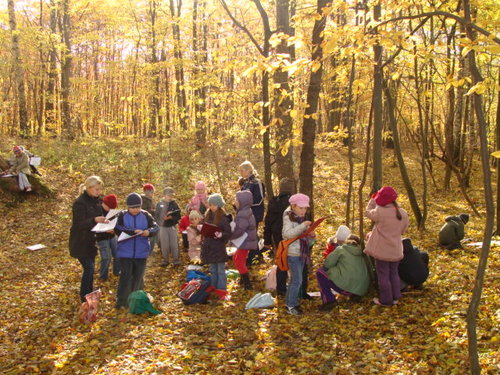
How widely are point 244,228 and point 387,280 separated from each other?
241 cm

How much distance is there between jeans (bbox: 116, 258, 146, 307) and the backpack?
724mm

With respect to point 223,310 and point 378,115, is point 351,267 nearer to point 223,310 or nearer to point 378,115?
point 223,310

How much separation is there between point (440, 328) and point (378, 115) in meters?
3.56

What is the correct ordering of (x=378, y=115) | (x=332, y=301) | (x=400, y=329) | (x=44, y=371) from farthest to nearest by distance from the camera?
(x=378, y=115) < (x=332, y=301) < (x=400, y=329) < (x=44, y=371)

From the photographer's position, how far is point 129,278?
6191mm

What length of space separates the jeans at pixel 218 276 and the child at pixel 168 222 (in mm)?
2107

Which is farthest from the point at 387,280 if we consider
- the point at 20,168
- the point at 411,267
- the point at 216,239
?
the point at 20,168

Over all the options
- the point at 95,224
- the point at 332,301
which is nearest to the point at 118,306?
the point at 95,224

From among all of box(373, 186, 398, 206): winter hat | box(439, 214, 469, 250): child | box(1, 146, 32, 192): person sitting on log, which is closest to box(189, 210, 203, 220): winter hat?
box(373, 186, 398, 206): winter hat

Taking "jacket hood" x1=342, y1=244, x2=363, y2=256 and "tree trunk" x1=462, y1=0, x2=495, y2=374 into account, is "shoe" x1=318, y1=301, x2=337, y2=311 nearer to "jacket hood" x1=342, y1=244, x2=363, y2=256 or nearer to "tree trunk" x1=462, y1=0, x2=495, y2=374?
"jacket hood" x1=342, y1=244, x2=363, y2=256

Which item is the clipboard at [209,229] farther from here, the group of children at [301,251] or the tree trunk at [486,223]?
the tree trunk at [486,223]

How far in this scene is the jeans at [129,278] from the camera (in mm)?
6156

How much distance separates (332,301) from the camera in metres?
5.76

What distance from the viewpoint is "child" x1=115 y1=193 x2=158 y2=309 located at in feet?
19.6
